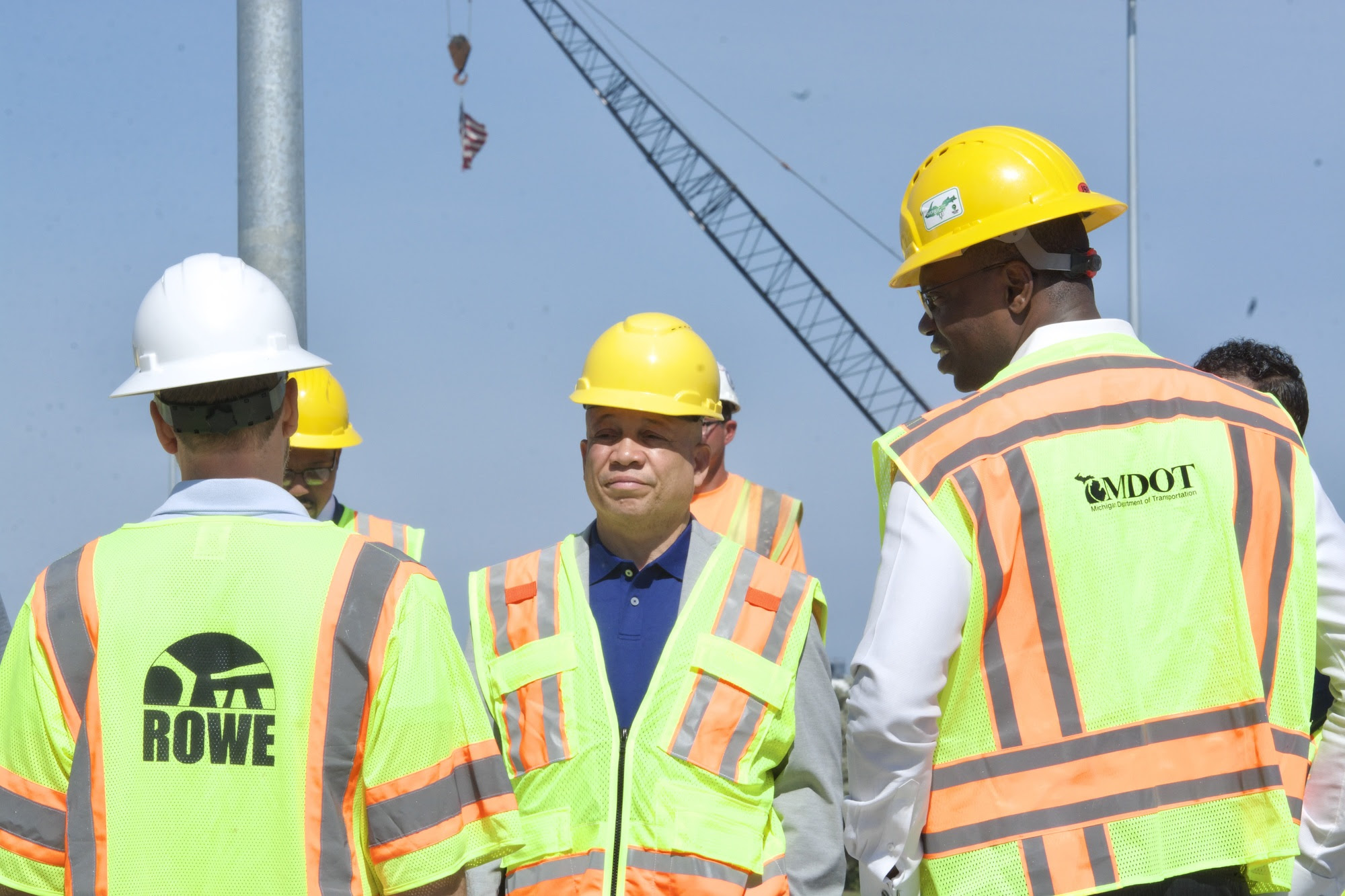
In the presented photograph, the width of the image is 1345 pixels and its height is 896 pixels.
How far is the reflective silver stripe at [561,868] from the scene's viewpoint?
3508 mm

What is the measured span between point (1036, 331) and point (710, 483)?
4360mm

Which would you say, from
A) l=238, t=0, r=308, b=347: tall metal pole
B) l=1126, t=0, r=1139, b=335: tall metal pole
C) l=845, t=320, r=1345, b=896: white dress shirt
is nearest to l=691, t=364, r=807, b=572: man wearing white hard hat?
l=238, t=0, r=308, b=347: tall metal pole

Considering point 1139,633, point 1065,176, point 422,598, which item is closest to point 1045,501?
point 1139,633

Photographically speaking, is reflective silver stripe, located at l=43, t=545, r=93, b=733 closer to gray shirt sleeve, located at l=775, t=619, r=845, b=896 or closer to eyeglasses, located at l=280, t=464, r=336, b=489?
gray shirt sleeve, located at l=775, t=619, r=845, b=896

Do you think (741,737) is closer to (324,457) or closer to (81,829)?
(81,829)

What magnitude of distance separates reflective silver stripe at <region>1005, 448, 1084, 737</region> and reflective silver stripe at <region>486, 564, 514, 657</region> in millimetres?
1560

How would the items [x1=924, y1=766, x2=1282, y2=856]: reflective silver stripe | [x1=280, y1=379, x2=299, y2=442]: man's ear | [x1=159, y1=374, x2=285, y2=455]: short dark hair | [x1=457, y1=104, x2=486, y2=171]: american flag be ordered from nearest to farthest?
[x1=924, y1=766, x2=1282, y2=856]: reflective silver stripe
[x1=159, y1=374, x2=285, y2=455]: short dark hair
[x1=280, y1=379, x2=299, y2=442]: man's ear
[x1=457, y1=104, x2=486, y2=171]: american flag

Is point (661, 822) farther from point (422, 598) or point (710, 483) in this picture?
point (710, 483)

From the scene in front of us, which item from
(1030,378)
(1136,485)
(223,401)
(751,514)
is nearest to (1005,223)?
(1030,378)

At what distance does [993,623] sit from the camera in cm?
276

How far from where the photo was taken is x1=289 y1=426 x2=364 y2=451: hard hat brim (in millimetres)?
6336

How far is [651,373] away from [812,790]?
1.25 m

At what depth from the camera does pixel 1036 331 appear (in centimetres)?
302

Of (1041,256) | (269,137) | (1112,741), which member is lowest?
(1112,741)
